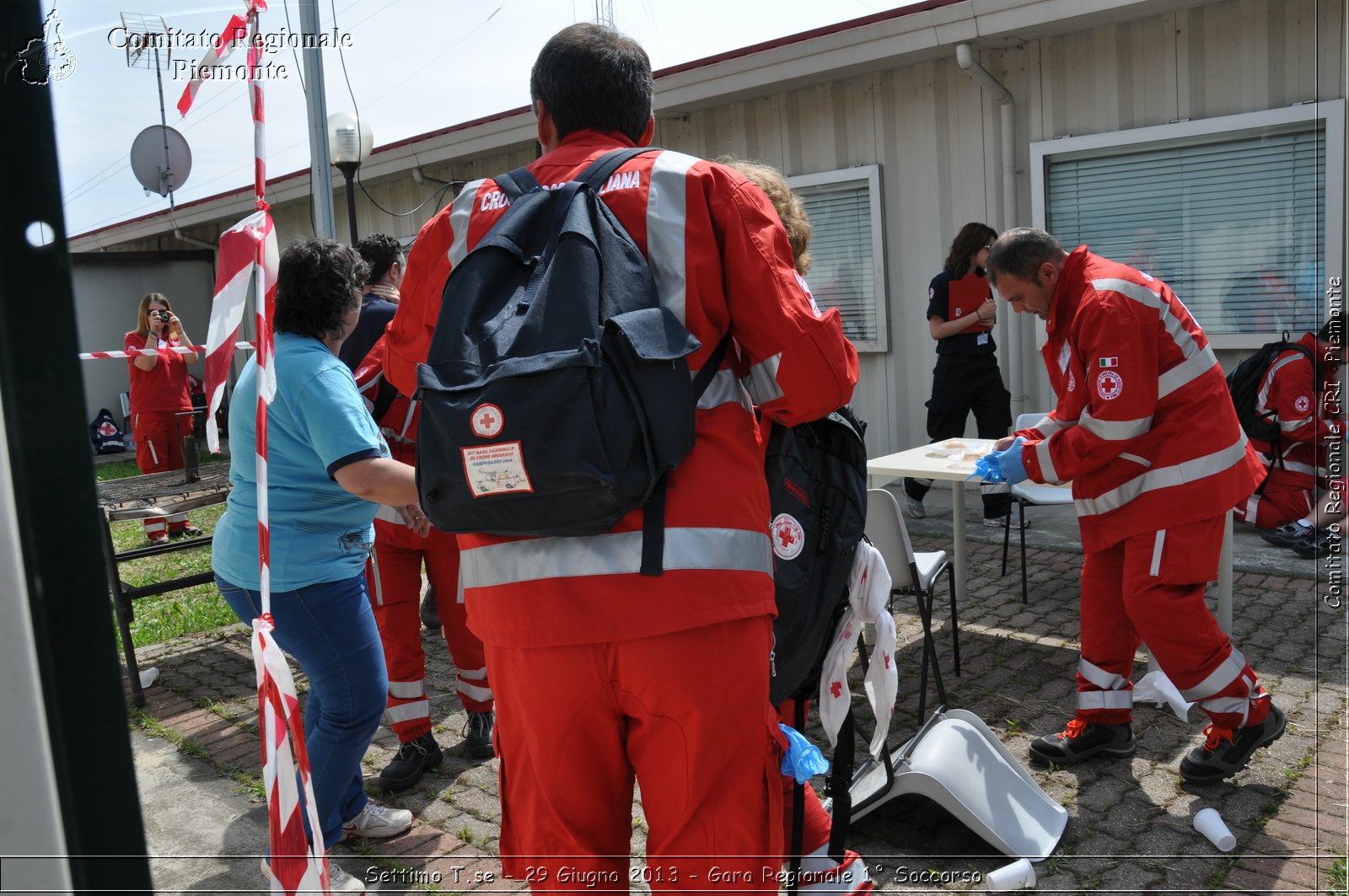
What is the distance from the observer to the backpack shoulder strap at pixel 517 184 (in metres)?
1.98

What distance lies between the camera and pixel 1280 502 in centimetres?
671

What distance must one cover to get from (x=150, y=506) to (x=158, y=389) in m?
3.80

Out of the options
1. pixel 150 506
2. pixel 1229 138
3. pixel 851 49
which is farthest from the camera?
pixel 851 49

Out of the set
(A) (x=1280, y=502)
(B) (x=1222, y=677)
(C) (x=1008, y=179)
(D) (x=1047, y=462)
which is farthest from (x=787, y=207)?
(C) (x=1008, y=179)

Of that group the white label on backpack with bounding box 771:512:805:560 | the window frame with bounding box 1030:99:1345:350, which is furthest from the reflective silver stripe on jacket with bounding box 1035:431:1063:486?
the window frame with bounding box 1030:99:1345:350

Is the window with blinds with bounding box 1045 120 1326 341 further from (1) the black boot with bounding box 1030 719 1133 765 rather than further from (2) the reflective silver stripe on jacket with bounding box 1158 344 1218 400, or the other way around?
(1) the black boot with bounding box 1030 719 1133 765

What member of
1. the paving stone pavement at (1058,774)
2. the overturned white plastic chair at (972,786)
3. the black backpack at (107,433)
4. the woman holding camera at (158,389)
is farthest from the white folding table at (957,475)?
the black backpack at (107,433)

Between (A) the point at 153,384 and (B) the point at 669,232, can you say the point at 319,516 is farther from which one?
(A) the point at 153,384

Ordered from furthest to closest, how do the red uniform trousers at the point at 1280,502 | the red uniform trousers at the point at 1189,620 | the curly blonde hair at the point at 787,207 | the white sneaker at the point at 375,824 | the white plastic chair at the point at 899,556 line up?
the red uniform trousers at the point at 1280,502 < the white plastic chair at the point at 899,556 < the white sneaker at the point at 375,824 < the red uniform trousers at the point at 1189,620 < the curly blonde hair at the point at 787,207

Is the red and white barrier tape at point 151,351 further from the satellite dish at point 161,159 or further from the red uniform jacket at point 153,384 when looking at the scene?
the satellite dish at point 161,159

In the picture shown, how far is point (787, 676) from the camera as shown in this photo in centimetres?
243

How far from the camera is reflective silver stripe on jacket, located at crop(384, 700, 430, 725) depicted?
416 cm

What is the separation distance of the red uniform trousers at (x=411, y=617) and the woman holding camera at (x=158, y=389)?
16.6 feet

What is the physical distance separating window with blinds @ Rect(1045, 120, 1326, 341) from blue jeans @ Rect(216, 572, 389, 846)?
252 inches
